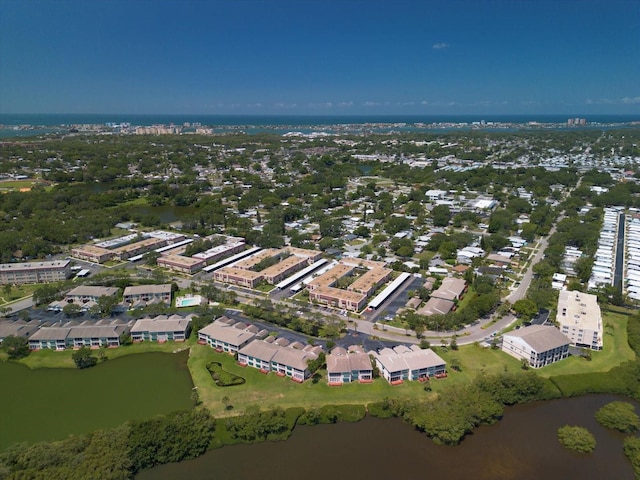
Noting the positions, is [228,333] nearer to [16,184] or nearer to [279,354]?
[279,354]

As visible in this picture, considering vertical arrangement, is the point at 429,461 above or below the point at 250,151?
below

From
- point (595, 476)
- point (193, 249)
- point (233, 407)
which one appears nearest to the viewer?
point (595, 476)

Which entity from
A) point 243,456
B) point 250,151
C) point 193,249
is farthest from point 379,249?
point 250,151

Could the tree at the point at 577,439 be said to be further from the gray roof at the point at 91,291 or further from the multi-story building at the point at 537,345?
the gray roof at the point at 91,291

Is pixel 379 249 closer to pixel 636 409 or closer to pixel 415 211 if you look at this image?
pixel 415 211

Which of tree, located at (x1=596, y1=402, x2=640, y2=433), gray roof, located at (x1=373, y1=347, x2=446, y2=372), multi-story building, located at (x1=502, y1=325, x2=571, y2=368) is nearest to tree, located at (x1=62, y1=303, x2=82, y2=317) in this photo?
gray roof, located at (x1=373, y1=347, x2=446, y2=372)

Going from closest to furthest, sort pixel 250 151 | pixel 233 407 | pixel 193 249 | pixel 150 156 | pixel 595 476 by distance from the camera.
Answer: pixel 595 476
pixel 233 407
pixel 193 249
pixel 150 156
pixel 250 151
